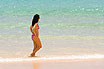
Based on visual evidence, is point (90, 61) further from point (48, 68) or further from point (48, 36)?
point (48, 36)

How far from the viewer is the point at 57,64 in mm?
7684

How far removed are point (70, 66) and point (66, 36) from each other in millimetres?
Result: 6593

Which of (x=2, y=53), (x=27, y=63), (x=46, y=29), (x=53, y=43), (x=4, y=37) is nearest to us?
(x=27, y=63)

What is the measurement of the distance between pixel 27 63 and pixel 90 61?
4.39 feet

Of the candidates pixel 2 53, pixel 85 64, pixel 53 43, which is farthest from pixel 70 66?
pixel 53 43

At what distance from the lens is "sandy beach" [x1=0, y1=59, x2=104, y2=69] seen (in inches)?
291

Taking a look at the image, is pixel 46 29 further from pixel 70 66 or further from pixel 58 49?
pixel 70 66

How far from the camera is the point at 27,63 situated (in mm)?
7871

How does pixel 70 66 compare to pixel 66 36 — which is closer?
pixel 70 66

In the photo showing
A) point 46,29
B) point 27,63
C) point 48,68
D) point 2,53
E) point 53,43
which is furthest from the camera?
point 46,29

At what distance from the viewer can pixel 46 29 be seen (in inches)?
645

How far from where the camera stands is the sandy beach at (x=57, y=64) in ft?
24.3

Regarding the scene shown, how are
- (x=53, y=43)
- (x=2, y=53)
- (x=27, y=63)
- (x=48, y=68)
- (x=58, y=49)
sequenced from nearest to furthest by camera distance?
(x=48, y=68), (x=27, y=63), (x=2, y=53), (x=58, y=49), (x=53, y=43)

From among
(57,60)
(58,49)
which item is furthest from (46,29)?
(57,60)
